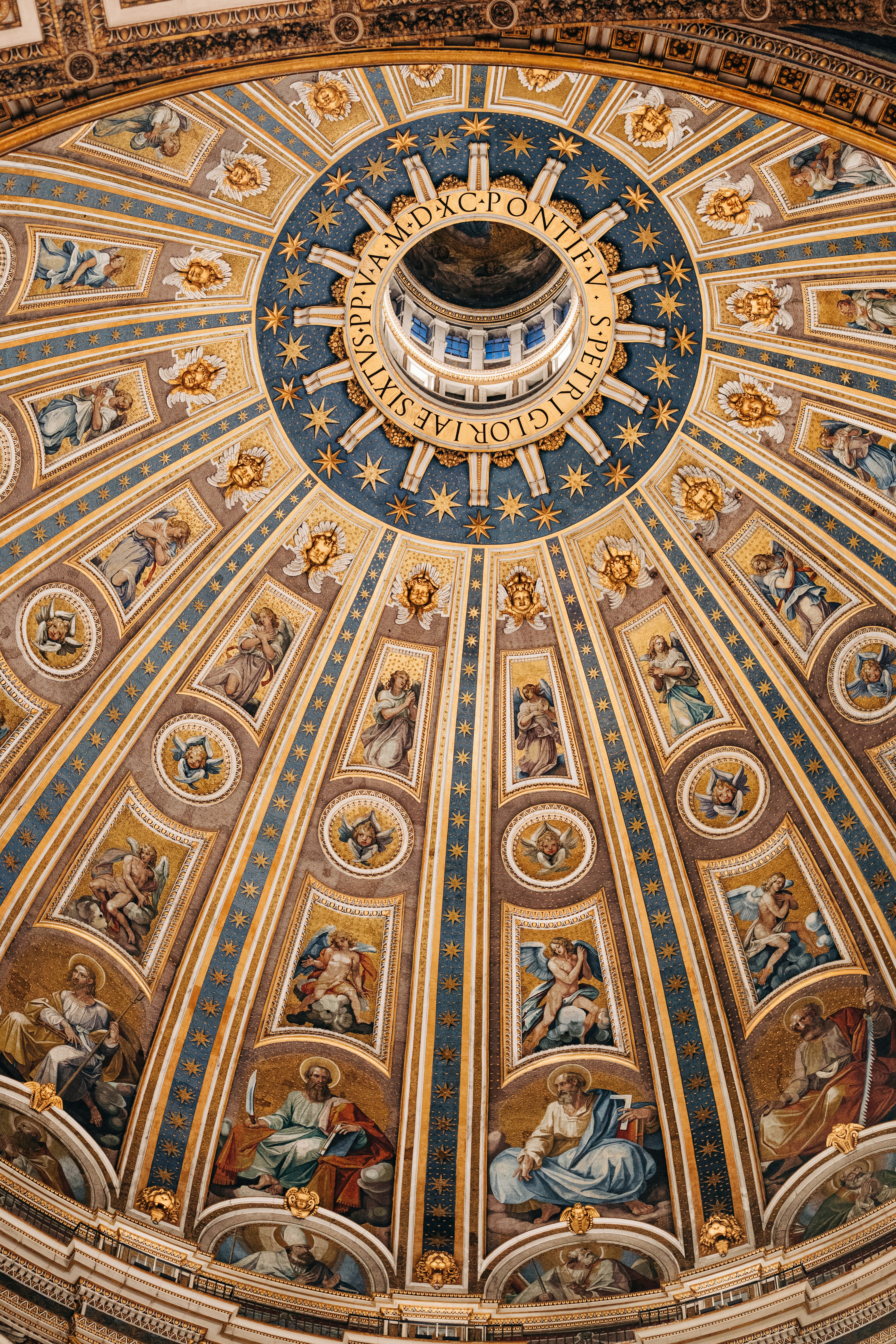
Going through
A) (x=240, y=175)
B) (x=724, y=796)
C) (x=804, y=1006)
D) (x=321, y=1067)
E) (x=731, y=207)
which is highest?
(x=731, y=207)

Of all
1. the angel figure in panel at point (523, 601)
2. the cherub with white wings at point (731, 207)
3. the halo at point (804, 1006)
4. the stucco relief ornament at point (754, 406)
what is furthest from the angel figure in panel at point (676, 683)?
the cherub with white wings at point (731, 207)

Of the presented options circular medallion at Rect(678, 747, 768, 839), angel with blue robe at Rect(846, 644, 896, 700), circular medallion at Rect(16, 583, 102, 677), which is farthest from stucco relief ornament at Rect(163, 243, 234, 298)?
angel with blue robe at Rect(846, 644, 896, 700)

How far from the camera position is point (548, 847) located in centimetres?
2270

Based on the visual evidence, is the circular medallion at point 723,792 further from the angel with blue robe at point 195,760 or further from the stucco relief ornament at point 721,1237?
the angel with blue robe at point 195,760

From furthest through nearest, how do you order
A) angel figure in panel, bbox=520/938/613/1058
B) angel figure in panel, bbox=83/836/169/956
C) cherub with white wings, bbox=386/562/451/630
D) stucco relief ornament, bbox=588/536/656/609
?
cherub with white wings, bbox=386/562/451/630
stucco relief ornament, bbox=588/536/656/609
angel figure in panel, bbox=520/938/613/1058
angel figure in panel, bbox=83/836/169/956

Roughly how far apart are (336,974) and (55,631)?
22.4 feet

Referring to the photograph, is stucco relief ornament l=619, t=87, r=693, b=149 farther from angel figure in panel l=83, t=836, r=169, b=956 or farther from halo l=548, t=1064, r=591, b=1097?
halo l=548, t=1064, r=591, b=1097

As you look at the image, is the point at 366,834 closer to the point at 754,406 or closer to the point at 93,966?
the point at 93,966

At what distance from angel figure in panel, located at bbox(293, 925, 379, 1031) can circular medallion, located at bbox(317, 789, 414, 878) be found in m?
1.11

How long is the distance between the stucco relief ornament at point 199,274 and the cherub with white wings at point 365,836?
8.44 meters

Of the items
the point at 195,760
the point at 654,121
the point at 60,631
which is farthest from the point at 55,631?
the point at 654,121

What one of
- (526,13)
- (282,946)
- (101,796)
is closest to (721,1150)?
(282,946)

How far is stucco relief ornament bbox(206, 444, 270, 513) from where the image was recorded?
73.7 ft

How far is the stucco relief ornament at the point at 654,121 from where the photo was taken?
1923 centimetres
